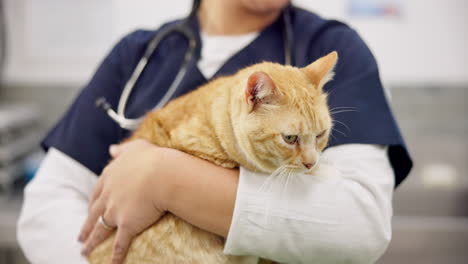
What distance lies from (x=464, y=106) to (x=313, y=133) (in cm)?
161

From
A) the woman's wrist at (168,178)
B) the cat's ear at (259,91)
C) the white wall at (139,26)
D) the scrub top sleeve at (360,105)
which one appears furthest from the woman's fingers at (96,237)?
the white wall at (139,26)

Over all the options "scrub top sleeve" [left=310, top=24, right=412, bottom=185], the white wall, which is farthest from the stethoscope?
the white wall

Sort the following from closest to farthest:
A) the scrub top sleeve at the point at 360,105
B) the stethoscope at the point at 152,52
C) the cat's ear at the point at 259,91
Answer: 1. the cat's ear at the point at 259,91
2. the scrub top sleeve at the point at 360,105
3. the stethoscope at the point at 152,52

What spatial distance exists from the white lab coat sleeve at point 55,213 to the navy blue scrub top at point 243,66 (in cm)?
5

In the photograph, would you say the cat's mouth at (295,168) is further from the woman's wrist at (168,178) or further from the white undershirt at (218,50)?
the white undershirt at (218,50)

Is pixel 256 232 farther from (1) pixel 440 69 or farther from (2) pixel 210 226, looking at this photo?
(1) pixel 440 69

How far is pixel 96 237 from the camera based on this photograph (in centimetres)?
88

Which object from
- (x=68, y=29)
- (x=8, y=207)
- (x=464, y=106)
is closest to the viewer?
(x=8, y=207)

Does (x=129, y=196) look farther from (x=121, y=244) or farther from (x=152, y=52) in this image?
(x=152, y=52)

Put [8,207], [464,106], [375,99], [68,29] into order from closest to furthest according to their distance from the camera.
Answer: [375,99], [8,207], [464,106], [68,29]

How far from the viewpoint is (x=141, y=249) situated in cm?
84

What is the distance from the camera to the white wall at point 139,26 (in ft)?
6.77

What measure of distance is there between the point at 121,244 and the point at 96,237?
0.08 meters

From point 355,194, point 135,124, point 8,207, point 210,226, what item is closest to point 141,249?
point 210,226
